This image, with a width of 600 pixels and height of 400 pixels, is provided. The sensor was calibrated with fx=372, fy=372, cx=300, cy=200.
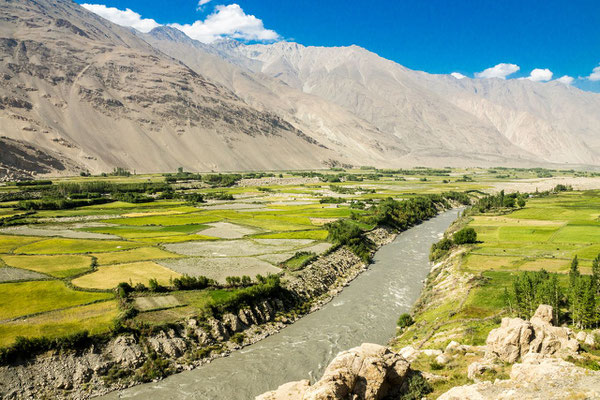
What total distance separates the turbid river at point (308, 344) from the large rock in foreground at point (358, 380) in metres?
10.7

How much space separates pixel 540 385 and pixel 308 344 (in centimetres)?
2216

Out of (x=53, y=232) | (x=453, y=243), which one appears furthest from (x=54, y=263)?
(x=453, y=243)

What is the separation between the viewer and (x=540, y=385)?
690 inches

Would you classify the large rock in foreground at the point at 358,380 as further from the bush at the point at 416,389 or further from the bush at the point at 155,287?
the bush at the point at 155,287

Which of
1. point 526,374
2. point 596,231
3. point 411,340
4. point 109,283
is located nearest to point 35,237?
point 109,283

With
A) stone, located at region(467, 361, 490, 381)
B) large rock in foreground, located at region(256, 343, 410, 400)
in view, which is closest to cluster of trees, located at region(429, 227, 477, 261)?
stone, located at region(467, 361, 490, 381)

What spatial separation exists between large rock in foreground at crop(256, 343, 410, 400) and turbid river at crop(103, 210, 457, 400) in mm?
10694

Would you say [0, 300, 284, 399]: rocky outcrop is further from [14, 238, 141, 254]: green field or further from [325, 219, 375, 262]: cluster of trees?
[325, 219, 375, 262]: cluster of trees

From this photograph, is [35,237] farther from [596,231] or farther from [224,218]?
[596,231]

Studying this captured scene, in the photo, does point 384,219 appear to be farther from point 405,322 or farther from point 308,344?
point 308,344

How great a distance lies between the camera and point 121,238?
66500mm

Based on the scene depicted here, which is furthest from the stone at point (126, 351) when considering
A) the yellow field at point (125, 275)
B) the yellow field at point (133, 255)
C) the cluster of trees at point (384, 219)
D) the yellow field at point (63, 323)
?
the cluster of trees at point (384, 219)

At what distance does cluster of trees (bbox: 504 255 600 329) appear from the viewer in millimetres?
29136

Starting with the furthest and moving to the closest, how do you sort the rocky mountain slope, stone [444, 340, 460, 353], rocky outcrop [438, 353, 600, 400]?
stone [444, 340, 460, 353] → the rocky mountain slope → rocky outcrop [438, 353, 600, 400]
